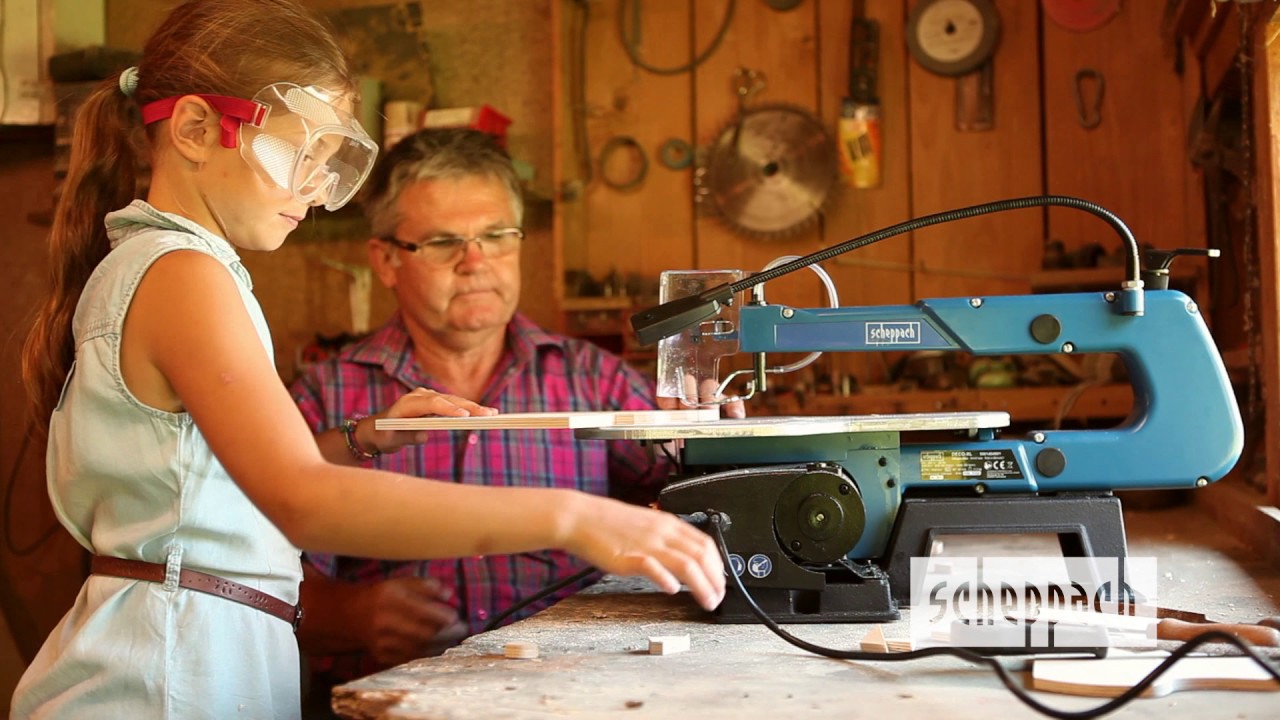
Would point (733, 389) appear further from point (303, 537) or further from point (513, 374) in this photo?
point (303, 537)

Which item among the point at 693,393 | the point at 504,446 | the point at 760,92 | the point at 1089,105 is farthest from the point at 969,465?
the point at 760,92

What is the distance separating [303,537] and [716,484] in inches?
21.4

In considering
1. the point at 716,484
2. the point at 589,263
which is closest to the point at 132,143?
the point at 716,484

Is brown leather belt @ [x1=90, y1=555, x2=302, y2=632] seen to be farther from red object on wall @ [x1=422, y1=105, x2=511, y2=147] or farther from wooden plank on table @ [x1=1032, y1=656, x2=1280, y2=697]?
red object on wall @ [x1=422, y1=105, x2=511, y2=147]

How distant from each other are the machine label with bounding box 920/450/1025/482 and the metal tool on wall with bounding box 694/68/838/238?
96.6 inches

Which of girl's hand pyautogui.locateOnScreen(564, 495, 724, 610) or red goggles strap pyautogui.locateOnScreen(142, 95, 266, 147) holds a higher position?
red goggles strap pyautogui.locateOnScreen(142, 95, 266, 147)

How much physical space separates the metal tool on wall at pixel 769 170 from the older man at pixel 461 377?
4.81ft

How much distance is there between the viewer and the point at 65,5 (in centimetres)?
340

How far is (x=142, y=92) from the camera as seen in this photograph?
145 cm

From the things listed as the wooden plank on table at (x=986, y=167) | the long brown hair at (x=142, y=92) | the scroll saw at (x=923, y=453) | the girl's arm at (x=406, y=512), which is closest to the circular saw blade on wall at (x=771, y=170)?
the wooden plank on table at (x=986, y=167)

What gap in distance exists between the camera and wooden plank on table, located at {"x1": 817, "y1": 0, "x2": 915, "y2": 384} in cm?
397

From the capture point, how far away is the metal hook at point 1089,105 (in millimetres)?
3812

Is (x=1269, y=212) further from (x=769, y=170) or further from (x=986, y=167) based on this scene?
(x=769, y=170)

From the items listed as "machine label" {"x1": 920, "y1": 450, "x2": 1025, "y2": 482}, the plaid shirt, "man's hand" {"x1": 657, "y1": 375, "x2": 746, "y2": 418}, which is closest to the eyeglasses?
the plaid shirt
